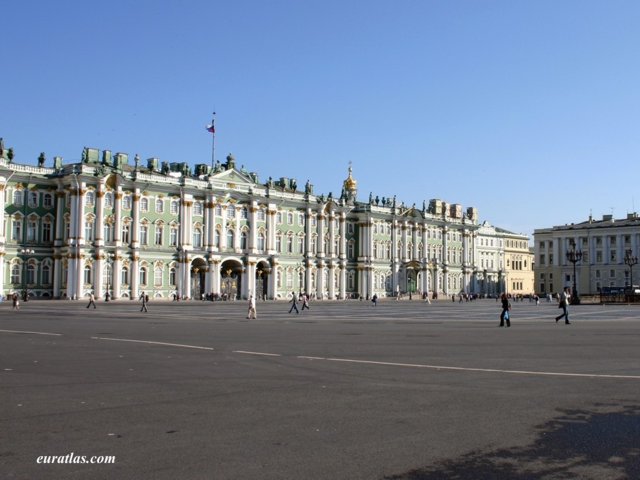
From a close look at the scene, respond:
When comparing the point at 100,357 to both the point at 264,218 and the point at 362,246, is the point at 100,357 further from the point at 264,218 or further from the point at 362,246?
the point at 362,246

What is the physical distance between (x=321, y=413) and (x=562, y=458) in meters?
3.56

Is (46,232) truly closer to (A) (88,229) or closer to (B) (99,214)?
(A) (88,229)

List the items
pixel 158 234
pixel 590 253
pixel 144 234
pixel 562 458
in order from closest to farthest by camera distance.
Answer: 1. pixel 562 458
2. pixel 144 234
3. pixel 158 234
4. pixel 590 253

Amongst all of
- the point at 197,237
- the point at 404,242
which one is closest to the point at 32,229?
the point at 197,237

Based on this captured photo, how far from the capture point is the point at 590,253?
144 m

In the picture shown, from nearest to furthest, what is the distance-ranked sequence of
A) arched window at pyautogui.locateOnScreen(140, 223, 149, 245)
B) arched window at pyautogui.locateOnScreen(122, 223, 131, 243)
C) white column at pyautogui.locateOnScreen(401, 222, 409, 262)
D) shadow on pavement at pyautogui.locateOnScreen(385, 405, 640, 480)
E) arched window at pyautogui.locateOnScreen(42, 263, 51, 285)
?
shadow on pavement at pyautogui.locateOnScreen(385, 405, 640, 480) → arched window at pyautogui.locateOnScreen(42, 263, 51, 285) → arched window at pyautogui.locateOnScreen(122, 223, 131, 243) → arched window at pyautogui.locateOnScreen(140, 223, 149, 245) → white column at pyautogui.locateOnScreen(401, 222, 409, 262)

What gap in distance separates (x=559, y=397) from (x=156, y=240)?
→ 249 ft

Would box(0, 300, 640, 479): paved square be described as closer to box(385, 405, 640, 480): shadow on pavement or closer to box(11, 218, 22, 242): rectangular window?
box(385, 405, 640, 480): shadow on pavement

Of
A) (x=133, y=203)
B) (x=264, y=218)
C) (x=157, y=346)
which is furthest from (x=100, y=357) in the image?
(x=264, y=218)

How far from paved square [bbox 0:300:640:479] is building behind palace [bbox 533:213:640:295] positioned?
427 ft

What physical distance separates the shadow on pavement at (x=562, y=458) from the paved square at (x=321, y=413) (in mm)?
22

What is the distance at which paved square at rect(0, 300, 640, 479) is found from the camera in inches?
291

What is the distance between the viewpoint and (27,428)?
9.02 meters

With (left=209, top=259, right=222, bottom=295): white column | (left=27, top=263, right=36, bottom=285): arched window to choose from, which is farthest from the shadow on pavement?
(left=209, top=259, right=222, bottom=295): white column
